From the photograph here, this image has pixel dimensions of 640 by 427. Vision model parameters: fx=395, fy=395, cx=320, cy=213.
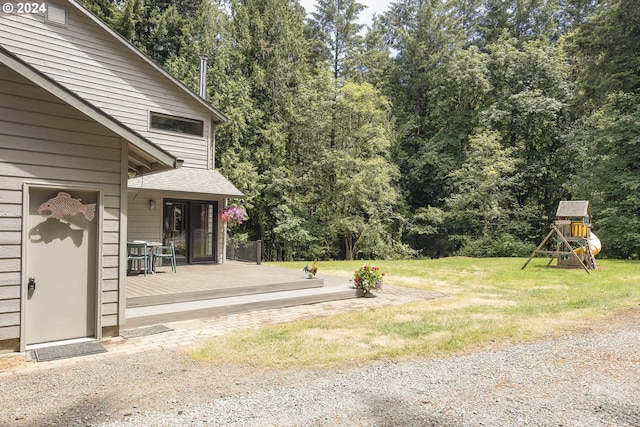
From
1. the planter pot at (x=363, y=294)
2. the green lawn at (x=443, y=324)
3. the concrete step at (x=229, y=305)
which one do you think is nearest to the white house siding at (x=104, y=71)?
the concrete step at (x=229, y=305)

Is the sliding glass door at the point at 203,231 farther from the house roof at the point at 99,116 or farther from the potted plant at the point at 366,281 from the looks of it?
the house roof at the point at 99,116

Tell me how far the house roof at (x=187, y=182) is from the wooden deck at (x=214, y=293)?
2236mm

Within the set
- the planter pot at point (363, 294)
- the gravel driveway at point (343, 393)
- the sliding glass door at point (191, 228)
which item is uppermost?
the sliding glass door at point (191, 228)

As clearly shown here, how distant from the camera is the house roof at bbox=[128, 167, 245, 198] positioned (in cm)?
1019

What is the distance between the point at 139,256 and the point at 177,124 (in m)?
4.54

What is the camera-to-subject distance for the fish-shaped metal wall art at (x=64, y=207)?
4601 mm

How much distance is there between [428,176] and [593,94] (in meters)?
9.03

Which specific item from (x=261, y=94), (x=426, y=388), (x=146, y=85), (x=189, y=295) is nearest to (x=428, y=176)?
(x=261, y=94)

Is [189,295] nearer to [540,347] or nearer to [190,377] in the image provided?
[190,377]

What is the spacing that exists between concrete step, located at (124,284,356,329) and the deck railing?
4.72 meters

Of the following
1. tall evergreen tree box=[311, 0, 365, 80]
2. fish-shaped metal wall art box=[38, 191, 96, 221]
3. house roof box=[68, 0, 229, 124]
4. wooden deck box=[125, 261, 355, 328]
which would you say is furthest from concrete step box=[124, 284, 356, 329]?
tall evergreen tree box=[311, 0, 365, 80]

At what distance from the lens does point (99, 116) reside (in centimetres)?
468

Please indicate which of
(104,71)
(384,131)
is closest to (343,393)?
(104,71)

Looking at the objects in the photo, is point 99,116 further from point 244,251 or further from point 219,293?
point 244,251
